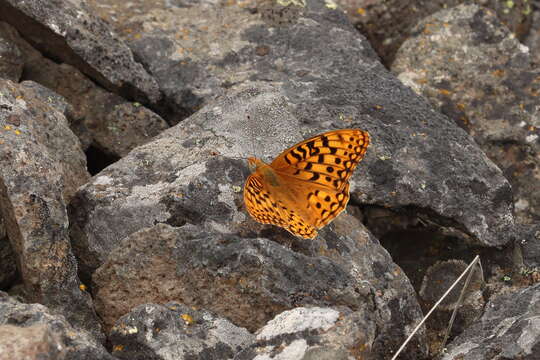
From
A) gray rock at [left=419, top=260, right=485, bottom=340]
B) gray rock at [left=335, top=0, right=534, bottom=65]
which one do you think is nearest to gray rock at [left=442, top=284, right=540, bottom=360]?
gray rock at [left=419, top=260, right=485, bottom=340]

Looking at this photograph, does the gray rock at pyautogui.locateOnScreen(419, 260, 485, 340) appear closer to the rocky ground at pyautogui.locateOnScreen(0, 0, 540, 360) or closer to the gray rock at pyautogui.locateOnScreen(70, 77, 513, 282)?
the rocky ground at pyautogui.locateOnScreen(0, 0, 540, 360)

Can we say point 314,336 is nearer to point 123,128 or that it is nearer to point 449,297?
point 449,297

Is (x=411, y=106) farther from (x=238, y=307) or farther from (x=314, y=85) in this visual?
(x=238, y=307)

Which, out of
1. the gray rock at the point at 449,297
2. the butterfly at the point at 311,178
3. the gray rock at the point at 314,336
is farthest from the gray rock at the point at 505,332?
the butterfly at the point at 311,178

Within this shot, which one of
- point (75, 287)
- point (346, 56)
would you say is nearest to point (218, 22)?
point (346, 56)

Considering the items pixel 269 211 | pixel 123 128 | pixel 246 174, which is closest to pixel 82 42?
pixel 123 128

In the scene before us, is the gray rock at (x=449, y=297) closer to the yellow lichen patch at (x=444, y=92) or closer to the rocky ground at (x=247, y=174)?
the rocky ground at (x=247, y=174)
